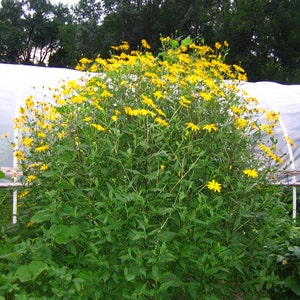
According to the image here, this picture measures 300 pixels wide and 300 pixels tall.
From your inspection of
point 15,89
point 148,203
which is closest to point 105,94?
point 148,203

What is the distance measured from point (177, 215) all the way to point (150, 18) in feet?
61.9

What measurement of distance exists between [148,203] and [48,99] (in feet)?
9.23

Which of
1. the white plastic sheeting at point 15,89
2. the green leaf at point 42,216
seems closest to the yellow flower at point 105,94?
the green leaf at point 42,216

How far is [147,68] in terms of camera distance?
3018 mm

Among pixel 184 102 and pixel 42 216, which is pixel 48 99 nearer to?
pixel 184 102

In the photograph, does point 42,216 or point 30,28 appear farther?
point 30,28

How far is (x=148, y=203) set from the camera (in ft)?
7.64

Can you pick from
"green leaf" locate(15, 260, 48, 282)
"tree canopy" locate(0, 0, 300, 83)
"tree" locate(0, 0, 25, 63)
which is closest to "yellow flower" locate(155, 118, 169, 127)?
"green leaf" locate(15, 260, 48, 282)

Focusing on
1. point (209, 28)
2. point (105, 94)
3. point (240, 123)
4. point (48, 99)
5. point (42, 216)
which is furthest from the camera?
point (209, 28)

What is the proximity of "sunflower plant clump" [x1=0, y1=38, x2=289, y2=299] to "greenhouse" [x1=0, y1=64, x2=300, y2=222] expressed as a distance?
1.42 metres

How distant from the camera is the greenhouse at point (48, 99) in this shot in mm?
4748

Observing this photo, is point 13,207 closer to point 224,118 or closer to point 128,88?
point 128,88

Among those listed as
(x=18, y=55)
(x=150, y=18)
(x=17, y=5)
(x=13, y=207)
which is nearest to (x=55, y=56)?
(x=18, y=55)

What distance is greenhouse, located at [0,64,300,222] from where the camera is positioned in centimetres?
475
